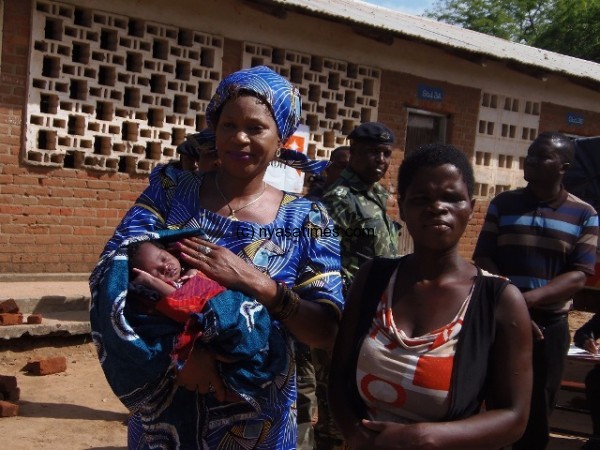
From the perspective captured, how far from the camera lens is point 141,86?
825 centimetres

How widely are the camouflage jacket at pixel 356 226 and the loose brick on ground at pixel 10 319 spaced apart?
3406 mm

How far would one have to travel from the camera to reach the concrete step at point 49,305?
21.8 feet

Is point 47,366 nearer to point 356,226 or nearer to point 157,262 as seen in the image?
point 356,226

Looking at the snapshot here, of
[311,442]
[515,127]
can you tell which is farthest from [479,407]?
[515,127]

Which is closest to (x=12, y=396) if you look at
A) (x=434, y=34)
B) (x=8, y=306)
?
(x=8, y=306)

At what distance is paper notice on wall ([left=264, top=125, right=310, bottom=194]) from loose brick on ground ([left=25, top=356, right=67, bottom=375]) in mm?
2354

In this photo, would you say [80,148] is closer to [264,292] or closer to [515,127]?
[264,292]

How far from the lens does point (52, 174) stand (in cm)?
777

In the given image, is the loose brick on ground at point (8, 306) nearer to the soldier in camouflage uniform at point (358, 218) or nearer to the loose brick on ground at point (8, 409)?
the loose brick on ground at point (8, 409)

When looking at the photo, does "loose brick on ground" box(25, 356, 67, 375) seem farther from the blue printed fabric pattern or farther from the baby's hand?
the baby's hand

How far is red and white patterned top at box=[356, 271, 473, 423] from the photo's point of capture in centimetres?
199

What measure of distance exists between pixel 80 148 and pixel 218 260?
622cm

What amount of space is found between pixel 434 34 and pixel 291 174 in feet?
10.6

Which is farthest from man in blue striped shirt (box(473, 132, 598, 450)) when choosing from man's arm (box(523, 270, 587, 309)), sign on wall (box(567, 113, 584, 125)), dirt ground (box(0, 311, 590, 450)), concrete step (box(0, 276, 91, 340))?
sign on wall (box(567, 113, 584, 125))
